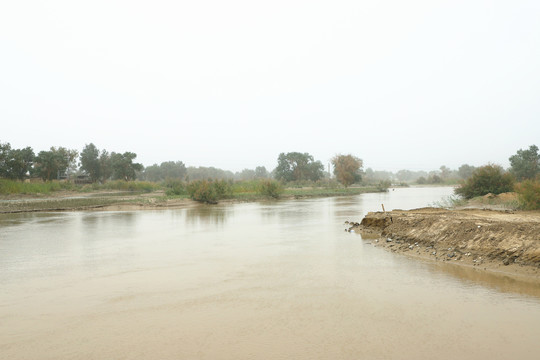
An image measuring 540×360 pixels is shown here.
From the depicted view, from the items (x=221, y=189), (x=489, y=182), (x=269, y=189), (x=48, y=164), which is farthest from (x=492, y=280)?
(x=48, y=164)

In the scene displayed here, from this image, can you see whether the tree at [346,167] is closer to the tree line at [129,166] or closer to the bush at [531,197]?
the tree line at [129,166]

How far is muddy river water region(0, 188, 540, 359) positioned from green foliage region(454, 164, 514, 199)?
17.5 m

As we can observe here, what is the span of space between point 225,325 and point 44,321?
288 centimetres

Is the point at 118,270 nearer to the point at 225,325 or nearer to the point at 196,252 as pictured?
Result: the point at 196,252

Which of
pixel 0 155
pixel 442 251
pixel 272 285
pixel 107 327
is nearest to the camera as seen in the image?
pixel 107 327

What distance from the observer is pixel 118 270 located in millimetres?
9031

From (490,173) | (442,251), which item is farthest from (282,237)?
(490,173)

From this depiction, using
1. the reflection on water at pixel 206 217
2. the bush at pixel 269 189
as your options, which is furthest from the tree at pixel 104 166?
the reflection on water at pixel 206 217

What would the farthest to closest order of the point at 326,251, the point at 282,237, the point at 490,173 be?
the point at 490,173 < the point at 282,237 < the point at 326,251

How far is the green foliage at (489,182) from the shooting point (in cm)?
2425

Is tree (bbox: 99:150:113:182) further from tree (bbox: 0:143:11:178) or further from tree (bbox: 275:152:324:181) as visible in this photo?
tree (bbox: 275:152:324:181)

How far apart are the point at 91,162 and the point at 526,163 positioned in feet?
238

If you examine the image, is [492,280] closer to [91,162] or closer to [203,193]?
[203,193]

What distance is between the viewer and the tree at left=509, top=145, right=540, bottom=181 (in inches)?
1745
